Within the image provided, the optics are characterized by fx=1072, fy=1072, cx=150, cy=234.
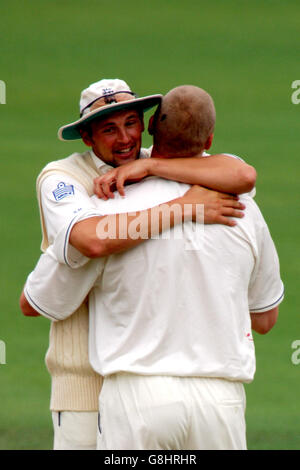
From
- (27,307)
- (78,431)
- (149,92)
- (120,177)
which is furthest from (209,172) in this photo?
(149,92)

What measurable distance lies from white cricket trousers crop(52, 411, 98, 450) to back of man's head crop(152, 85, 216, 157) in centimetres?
91

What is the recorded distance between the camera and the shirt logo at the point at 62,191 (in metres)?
3.25

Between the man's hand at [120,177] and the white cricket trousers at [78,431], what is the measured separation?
727 mm

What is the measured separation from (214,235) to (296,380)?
436 cm

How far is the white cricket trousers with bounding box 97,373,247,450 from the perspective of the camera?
3156 mm

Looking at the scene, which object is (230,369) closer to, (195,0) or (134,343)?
(134,343)

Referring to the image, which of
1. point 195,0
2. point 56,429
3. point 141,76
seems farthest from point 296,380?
point 195,0

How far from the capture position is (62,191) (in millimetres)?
3268

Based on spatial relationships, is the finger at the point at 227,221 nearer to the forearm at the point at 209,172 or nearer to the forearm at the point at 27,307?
the forearm at the point at 209,172

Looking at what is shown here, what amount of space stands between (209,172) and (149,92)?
357 inches

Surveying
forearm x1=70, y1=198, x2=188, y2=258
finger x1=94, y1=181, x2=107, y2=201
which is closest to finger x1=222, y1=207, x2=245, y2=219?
forearm x1=70, y1=198, x2=188, y2=258

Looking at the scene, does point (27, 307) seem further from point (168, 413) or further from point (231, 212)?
point (231, 212)

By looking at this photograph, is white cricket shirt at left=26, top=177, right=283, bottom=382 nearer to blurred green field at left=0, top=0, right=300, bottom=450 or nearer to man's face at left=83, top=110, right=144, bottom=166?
man's face at left=83, top=110, right=144, bottom=166

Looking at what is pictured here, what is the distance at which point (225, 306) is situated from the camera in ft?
10.6
